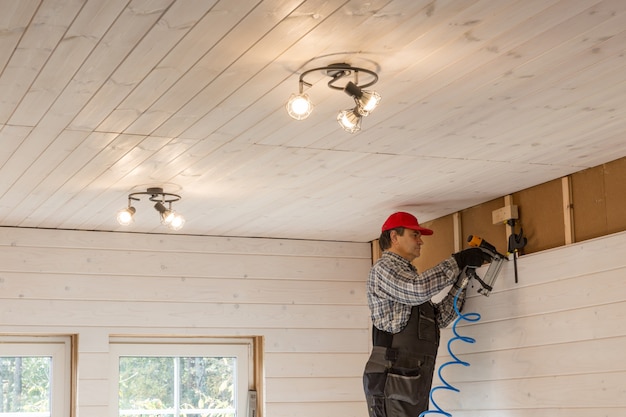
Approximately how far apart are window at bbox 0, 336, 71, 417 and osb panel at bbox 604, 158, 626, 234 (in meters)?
3.67

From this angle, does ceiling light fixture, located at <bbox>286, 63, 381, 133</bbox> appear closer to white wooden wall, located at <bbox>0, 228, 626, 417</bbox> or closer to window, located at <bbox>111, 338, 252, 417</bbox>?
white wooden wall, located at <bbox>0, 228, 626, 417</bbox>

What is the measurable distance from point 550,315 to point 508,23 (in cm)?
250

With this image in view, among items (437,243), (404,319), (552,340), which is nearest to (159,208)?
(404,319)

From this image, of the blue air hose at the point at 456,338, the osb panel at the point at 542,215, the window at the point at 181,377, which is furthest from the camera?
the window at the point at 181,377

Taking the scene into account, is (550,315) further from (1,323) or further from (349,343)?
(1,323)

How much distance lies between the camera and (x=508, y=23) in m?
2.96

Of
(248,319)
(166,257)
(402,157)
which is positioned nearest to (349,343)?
(248,319)

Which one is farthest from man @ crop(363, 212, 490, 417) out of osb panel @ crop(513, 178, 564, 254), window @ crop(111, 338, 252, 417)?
window @ crop(111, 338, 252, 417)

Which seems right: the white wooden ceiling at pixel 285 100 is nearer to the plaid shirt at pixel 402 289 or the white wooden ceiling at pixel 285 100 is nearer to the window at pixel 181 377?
the plaid shirt at pixel 402 289

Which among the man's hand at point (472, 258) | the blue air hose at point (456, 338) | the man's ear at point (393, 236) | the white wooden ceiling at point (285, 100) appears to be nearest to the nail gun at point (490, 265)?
the man's hand at point (472, 258)

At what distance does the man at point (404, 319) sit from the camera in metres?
5.29

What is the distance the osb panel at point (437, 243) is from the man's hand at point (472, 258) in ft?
2.45

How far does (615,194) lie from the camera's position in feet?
15.6

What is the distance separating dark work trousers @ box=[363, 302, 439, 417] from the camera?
5332 millimetres
